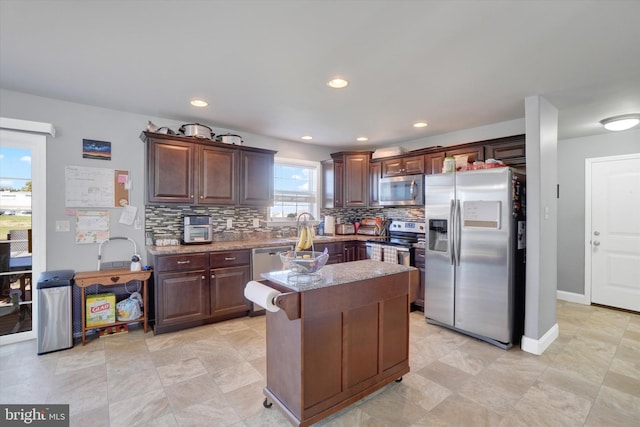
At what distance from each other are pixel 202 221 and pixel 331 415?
266 cm

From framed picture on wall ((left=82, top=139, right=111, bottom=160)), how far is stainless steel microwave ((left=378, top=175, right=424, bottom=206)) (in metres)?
3.63

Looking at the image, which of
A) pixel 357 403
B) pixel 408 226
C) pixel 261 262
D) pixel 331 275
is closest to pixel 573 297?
pixel 408 226

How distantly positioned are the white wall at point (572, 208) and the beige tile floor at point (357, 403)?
4.24 feet

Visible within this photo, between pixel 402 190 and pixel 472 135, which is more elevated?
pixel 472 135

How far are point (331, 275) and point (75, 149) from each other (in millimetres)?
3179

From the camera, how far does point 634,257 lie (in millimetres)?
4004

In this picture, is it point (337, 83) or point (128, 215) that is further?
point (128, 215)

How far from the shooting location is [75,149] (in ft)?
10.8

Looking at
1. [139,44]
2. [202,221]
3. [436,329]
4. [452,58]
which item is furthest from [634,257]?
[139,44]

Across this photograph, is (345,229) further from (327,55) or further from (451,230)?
(327,55)

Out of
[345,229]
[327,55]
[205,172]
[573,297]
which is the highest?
[327,55]

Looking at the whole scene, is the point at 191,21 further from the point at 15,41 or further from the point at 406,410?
the point at 406,410

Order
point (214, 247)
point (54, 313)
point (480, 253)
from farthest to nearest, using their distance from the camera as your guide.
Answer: point (214, 247)
point (480, 253)
point (54, 313)

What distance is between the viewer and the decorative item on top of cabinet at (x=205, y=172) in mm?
3463
